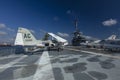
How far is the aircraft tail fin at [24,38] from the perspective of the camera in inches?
A: 1096

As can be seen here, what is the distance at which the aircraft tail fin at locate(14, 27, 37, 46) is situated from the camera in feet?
91.3

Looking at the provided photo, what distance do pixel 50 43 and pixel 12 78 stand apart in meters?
29.4

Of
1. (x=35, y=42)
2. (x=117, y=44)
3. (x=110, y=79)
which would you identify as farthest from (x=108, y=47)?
(x=110, y=79)

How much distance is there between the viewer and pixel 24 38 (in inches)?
1152

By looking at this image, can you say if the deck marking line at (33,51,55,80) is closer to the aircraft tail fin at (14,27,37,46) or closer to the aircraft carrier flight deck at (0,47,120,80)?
the aircraft carrier flight deck at (0,47,120,80)

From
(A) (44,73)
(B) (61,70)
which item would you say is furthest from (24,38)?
(A) (44,73)

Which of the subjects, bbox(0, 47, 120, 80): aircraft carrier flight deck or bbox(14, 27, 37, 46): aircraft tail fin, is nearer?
bbox(0, 47, 120, 80): aircraft carrier flight deck

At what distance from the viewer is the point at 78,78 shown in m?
8.10

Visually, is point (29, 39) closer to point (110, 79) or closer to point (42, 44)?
point (42, 44)

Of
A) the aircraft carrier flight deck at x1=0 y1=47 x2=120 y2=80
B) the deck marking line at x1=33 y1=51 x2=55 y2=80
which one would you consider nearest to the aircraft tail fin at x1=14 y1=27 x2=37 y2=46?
the aircraft carrier flight deck at x1=0 y1=47 x2=120 y2=80

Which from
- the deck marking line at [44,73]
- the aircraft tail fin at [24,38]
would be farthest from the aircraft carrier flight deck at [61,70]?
the aircraft tail fin at [24,38]

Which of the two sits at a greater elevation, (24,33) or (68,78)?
(24,33)

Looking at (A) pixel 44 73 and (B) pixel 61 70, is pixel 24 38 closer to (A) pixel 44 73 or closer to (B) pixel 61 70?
(B) pixel 61 70

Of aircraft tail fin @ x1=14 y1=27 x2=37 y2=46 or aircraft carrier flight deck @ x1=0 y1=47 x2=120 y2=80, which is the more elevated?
aircraft tail fin @ x1=14 y1=27 x2=37 y2=46
